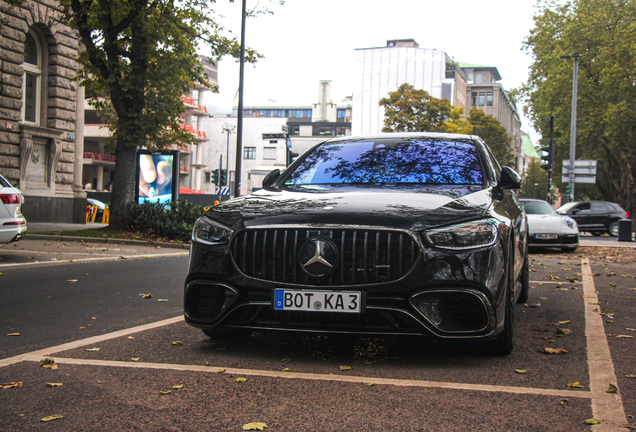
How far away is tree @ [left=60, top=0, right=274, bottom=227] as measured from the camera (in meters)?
17.5

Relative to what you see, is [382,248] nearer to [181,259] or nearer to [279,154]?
[181,259]

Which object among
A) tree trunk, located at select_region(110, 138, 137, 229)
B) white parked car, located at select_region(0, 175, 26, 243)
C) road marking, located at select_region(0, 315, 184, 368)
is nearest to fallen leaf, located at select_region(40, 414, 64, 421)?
road marking, located at select_region(0, 315, 184, 368)

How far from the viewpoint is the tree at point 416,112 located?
188ft

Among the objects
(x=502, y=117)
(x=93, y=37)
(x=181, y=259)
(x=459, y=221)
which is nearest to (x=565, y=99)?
(x=93, y=37)

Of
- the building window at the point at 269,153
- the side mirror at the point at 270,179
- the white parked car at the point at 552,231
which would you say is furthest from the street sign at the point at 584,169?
the building window at the point at 269,153

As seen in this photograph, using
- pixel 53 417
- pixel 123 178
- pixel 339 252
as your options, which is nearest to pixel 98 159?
pixel 123 178

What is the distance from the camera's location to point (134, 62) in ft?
59.6

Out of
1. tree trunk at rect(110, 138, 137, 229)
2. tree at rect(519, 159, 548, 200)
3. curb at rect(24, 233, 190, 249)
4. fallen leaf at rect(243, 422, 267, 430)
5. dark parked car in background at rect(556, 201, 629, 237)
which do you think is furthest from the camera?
tree at rect(519, 159, 548, 200)

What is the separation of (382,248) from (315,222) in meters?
0.43

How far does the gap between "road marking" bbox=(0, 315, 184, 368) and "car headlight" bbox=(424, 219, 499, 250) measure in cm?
253

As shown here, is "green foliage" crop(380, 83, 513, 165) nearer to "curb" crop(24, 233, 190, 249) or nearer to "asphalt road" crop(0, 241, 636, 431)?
"curb" crop(24, 233, 190, 249)

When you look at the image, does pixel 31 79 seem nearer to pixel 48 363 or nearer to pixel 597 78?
pixel 48 363

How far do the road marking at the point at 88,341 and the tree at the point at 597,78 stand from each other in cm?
3738

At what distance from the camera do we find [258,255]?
13.4ft
